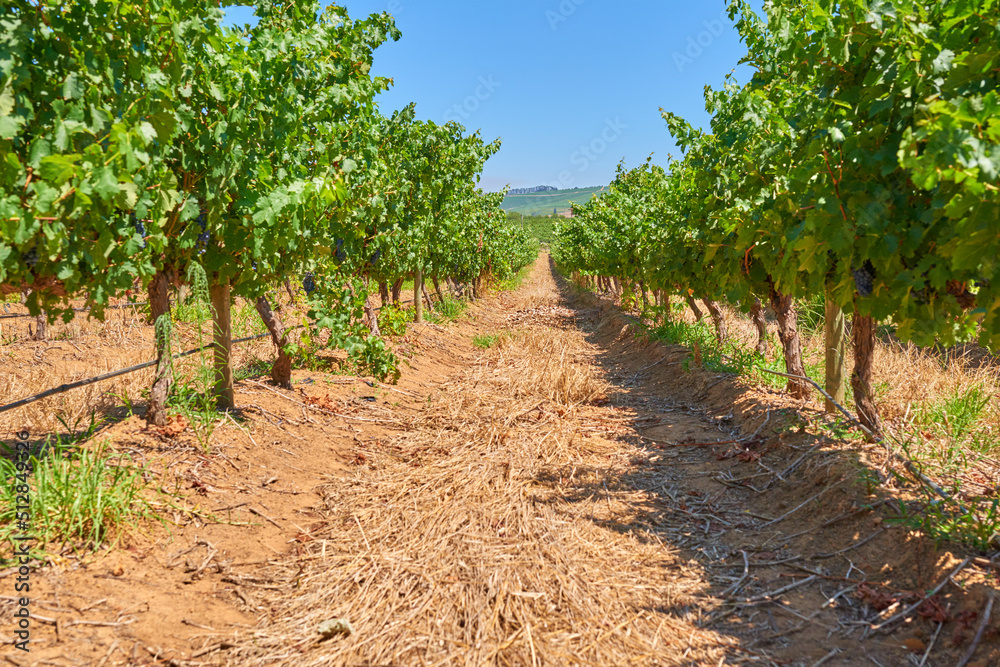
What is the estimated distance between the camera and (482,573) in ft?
9.65

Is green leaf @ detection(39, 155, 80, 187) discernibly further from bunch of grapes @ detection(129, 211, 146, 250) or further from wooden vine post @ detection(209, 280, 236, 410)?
wooden vine post @ detection(209, 280, 236, 410)

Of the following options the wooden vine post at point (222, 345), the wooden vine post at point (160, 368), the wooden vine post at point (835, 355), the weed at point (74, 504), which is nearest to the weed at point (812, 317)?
the wooden vine post at point (835, 355)

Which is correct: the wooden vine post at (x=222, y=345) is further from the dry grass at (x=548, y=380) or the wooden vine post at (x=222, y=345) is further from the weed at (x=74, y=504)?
the dry grass at (x=548, y=380)

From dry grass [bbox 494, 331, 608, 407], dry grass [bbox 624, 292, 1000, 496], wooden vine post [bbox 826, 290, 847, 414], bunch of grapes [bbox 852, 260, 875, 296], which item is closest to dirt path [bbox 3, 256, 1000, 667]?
wooden vine post [bbox 826, 290, 847, 414]

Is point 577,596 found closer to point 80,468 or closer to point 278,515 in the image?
point 278,515

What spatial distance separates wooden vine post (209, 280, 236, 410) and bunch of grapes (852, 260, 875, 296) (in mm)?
4429

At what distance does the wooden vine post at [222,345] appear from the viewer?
455cm

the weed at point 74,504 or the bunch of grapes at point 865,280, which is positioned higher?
the bunch of grapes at point 865,280

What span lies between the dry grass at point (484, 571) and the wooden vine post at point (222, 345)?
1209 millimetres

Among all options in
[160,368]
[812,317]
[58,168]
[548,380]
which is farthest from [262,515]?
[812,317]

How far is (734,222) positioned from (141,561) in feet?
16.8

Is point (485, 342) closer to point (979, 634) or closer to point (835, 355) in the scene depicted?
point (835, 355)

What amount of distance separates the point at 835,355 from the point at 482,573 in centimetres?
353

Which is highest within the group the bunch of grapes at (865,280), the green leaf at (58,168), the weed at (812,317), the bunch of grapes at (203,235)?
the green leaf at (58,168)
